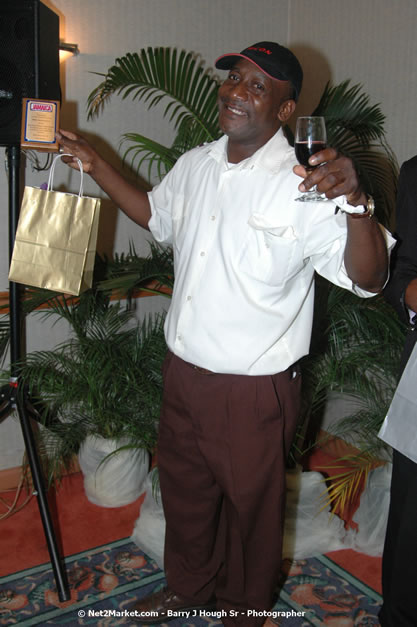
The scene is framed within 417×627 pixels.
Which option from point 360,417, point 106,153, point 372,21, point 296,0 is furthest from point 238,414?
point 296,0

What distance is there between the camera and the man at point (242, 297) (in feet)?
4.76

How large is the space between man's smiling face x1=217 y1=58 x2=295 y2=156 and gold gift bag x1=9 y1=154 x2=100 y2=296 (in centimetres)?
44

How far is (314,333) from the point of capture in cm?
217

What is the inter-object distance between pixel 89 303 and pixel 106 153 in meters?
0.79

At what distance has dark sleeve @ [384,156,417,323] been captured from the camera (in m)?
1.48

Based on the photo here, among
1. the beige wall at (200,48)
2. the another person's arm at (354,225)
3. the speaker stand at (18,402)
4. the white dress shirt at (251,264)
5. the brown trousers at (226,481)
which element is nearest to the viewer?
the another person's arm at (354,225)

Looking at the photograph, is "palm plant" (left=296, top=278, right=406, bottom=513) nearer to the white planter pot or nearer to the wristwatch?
the white planter pot

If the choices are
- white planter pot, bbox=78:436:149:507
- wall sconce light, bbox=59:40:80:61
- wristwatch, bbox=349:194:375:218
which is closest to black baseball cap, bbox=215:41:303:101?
wristwatch, bbox=349:194:375:218

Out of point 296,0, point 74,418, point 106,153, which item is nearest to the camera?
point 74,418

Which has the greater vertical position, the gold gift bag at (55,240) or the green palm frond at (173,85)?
the green palm frond at (173,85)

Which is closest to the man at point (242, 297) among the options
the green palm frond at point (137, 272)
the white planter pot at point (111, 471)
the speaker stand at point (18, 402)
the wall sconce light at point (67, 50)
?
the speaker stand at point (18, 402)

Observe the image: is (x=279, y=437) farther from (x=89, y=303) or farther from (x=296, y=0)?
(x=296, y=0)

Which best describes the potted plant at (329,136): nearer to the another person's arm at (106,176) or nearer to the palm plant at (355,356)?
the palm plant at (355,356)

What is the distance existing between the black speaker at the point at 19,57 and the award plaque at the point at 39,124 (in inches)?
3.4
